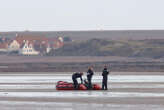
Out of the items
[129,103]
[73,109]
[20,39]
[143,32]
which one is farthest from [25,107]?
[143,32]

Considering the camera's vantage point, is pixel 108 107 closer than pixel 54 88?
Yes

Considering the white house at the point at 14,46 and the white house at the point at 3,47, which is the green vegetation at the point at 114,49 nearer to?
the white house at the point at 14,46

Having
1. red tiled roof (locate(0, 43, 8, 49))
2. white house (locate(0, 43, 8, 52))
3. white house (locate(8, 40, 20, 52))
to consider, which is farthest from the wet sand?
red tiled roof (locate(0, 43, 8, 49))

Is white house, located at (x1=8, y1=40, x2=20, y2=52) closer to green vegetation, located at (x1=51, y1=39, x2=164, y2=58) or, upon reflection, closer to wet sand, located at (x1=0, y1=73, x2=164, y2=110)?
green vegetation, located at (x1=51, y1=39, x2=164, y2=58)

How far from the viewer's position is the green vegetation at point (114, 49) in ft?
327

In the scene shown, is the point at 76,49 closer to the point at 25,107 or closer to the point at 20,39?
the point at 20,39

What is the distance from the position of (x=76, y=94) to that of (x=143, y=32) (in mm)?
166939

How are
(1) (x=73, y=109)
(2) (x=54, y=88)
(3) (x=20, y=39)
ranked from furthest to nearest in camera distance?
(3) (x=20, y=39) → (2) (x=54, y=88) → (1) (x=73, y=109)

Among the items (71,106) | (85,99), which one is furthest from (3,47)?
(71,106)

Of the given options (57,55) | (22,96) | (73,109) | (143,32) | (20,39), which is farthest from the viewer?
(143,32)

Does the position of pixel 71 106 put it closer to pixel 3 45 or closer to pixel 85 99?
pixel 85 99

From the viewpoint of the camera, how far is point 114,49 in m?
106

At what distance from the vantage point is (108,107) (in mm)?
27516

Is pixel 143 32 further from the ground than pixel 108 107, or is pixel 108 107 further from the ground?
pixel 143 32
